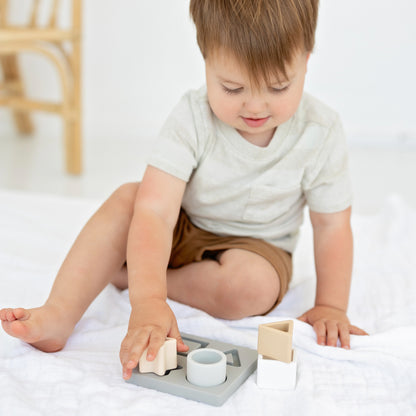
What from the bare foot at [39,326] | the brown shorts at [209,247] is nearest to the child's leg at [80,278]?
the bare foot at [39,326]

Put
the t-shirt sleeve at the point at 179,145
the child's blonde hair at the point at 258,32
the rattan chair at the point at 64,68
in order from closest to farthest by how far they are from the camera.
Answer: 1. the child's blonde hair at the point at 258,32
2. the t-shirt sleeve at the point at 179,145
3. the rattan chair at the point at 64,68

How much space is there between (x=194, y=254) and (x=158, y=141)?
0.63ft

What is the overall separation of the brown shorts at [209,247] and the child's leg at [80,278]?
105mm

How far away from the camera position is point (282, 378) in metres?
0.76

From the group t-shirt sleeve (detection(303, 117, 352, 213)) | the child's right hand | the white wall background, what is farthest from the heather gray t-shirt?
the white wall background

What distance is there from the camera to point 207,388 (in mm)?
735

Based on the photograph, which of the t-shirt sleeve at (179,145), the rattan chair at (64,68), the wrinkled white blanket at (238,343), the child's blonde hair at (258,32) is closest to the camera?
the wrinkled white blanket at (238,343)

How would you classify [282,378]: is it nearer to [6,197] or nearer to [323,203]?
[323,203]

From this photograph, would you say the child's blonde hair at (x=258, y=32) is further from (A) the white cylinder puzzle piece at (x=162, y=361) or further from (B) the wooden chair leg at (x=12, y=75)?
(B) the wooden chair leg at (x=12, y=75)

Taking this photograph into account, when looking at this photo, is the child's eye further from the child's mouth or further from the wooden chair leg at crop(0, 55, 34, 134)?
the wooden chair leg at crop(0, 55, 34, 134)

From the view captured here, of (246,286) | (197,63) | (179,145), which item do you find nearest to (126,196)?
(179,145)

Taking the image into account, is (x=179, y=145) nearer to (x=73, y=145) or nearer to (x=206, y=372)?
(x=206, y=372)

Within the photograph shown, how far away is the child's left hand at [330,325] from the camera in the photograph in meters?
0.88

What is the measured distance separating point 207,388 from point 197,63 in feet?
6.89
